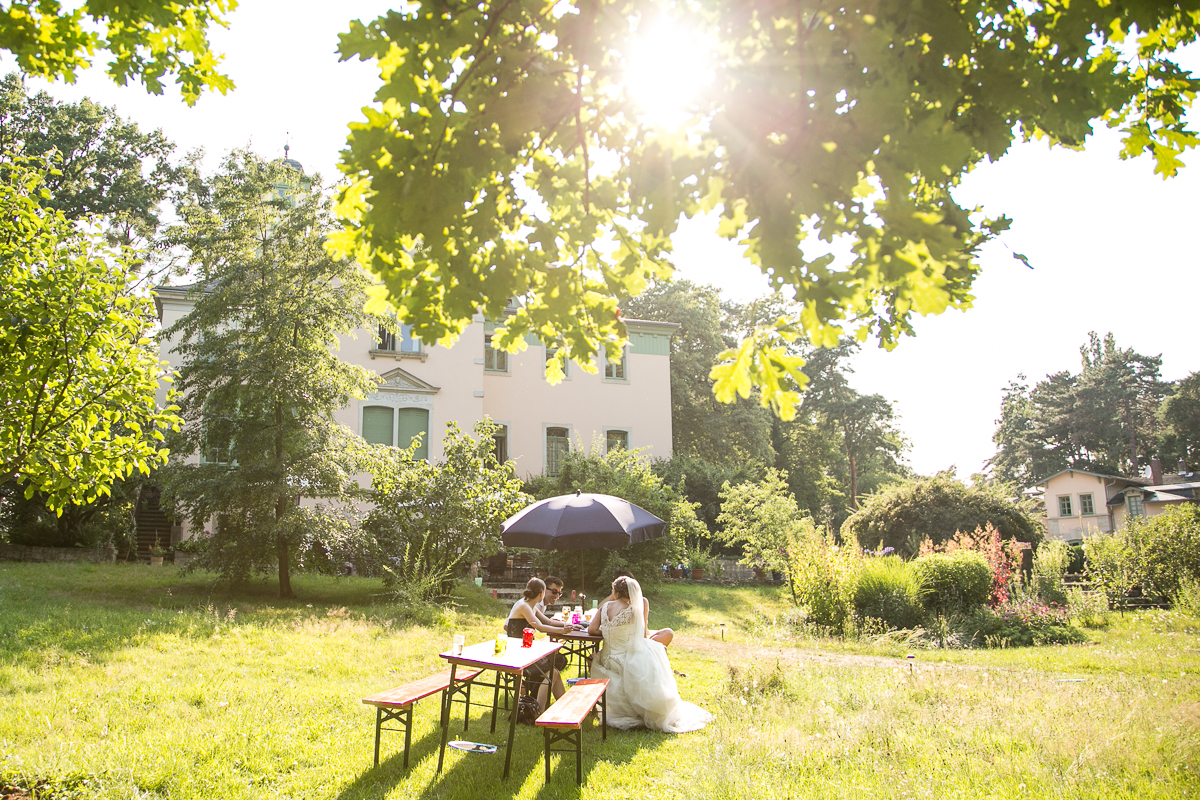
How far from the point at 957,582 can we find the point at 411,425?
1617 centimetres

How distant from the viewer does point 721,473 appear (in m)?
25.7

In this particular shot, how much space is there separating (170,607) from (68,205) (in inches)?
763

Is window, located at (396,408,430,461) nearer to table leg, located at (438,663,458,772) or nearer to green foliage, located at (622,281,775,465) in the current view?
green foliage, located at (622,281,775,465)

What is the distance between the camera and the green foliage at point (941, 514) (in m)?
19.5

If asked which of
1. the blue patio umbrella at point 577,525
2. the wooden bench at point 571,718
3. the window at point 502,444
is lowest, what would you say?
the wooden bench at point 571,718

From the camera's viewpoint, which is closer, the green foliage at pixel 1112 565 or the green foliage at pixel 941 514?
the green foliage at pixel 1112 565

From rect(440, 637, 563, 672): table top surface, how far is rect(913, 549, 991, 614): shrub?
9437 millimetres

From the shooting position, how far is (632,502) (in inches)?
727

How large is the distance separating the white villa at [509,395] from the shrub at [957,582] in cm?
991

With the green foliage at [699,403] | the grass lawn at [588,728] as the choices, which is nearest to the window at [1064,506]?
the green foliage at [699,403]

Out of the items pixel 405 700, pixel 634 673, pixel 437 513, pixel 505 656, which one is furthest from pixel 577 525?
pixel 405 700

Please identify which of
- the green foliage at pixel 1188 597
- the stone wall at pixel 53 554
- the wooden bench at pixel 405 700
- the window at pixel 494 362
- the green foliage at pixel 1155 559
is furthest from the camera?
the window at pixel 494 362

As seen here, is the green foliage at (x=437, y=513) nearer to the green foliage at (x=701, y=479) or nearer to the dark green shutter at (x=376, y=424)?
the dark green shutter at (x=376, y=424)

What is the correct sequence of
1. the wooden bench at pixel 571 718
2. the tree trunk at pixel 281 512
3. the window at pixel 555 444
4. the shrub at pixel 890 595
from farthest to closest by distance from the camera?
the window at pixel 555 444 < the tree trunk at pixel 281 512 < the shrub at pixel 890 595 < the wooden bench at pixel 571 718
